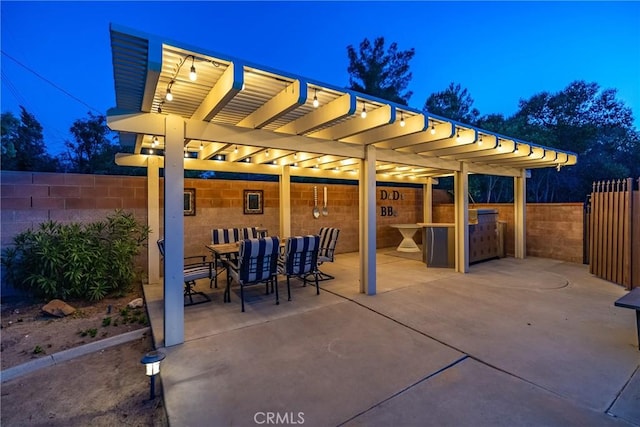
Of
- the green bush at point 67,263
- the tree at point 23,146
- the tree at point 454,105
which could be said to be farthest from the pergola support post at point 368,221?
the tree at point 454,105

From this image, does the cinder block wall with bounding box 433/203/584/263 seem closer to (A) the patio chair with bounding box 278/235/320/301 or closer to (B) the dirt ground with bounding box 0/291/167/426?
(A) the patio chair with bounding box 278/235/320/301

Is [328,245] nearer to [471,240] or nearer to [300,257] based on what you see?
[300,257]

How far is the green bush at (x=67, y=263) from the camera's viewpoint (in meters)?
4.23

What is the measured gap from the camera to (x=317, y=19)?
46750mm

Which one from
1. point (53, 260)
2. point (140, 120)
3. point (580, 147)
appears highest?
point (580, 147)

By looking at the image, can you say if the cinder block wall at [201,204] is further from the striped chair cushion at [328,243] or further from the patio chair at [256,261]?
the patio chair at [256,261]

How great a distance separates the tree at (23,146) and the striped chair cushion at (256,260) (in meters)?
8.79

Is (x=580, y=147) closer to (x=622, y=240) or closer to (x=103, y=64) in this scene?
(x=622, y=240)

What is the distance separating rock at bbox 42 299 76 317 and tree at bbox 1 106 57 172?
7.04 metres

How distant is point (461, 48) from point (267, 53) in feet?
120

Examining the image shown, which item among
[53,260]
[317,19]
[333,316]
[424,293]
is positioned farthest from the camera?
[317,19]

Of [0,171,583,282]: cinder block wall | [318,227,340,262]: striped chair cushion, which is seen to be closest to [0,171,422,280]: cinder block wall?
[0,171,583,282]: cinder block wall

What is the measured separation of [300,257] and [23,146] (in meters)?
12.2

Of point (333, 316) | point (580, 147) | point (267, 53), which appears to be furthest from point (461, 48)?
point (333, 316)
